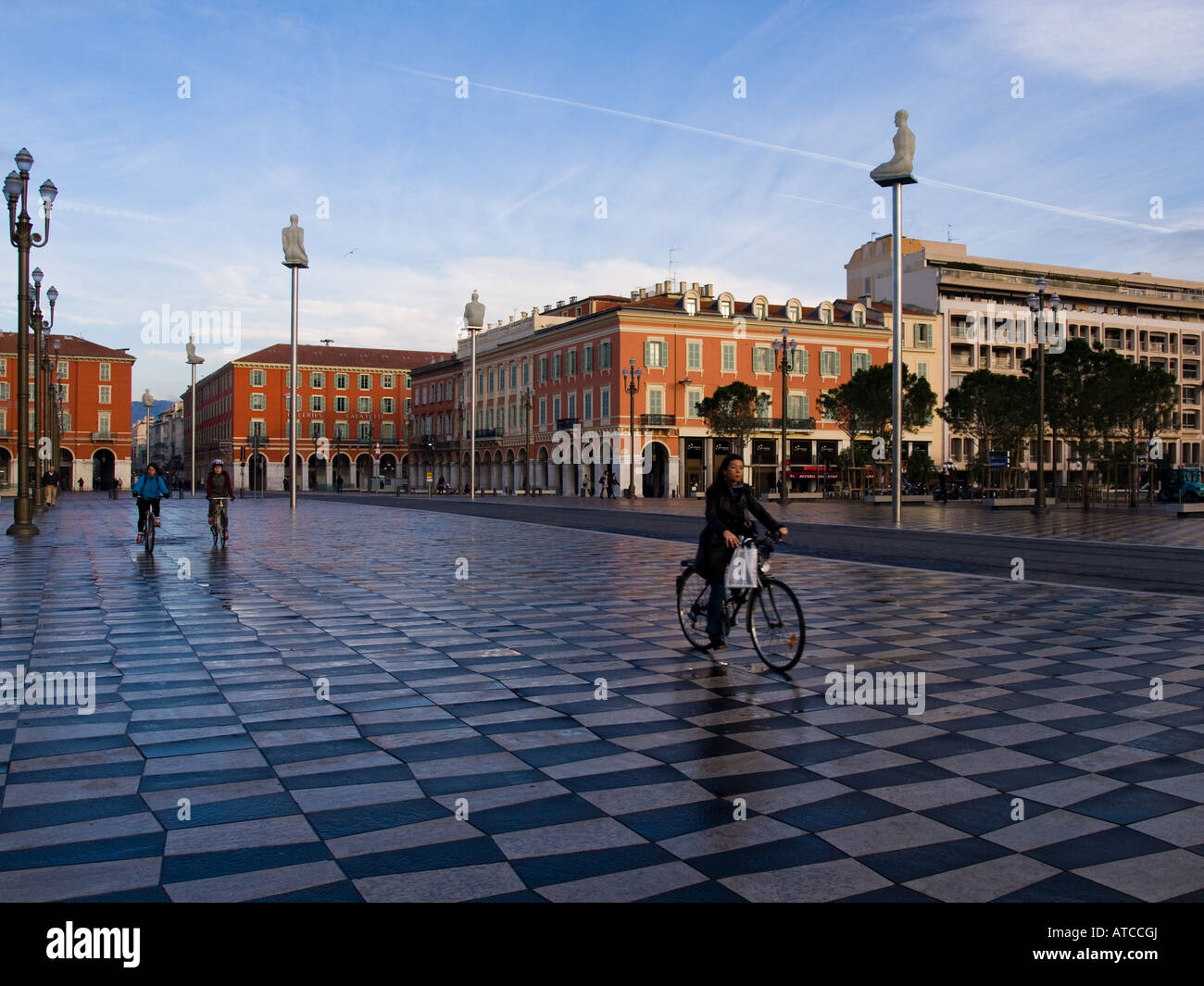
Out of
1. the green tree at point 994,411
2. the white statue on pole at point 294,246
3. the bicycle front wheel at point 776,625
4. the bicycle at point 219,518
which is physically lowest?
the bicycle front wheel at point 776,625

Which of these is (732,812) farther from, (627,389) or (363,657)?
(627,389)

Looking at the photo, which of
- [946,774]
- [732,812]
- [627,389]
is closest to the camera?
[732,812]

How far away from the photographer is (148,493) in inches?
712

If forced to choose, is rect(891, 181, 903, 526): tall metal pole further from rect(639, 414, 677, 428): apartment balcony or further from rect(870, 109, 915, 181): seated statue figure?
rect(639, 414, 677, 428): apartment balcony

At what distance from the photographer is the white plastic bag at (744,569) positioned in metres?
8.07

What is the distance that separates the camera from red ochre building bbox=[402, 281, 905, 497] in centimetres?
6169

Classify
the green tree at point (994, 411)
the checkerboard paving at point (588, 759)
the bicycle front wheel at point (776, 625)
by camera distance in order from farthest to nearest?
the green tree at point (994, 411) < the bicycle front wheel at point (776, 625) < the checkerboard paving at point (588, 759)

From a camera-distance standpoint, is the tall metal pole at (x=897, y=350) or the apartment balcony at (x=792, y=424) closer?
the tall metal pole at (x=897, y=350)

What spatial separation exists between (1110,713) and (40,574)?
13387mm

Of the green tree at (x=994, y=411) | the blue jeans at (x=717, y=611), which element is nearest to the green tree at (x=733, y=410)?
the green tree at (x=994, y=411)

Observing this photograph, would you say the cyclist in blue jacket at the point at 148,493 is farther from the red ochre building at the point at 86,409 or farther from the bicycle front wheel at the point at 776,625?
the red ochre building at the point at 86,409

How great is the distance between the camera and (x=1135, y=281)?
90.2m

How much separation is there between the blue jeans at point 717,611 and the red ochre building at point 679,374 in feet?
166

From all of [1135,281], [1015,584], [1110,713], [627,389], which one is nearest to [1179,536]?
[1015,584]
